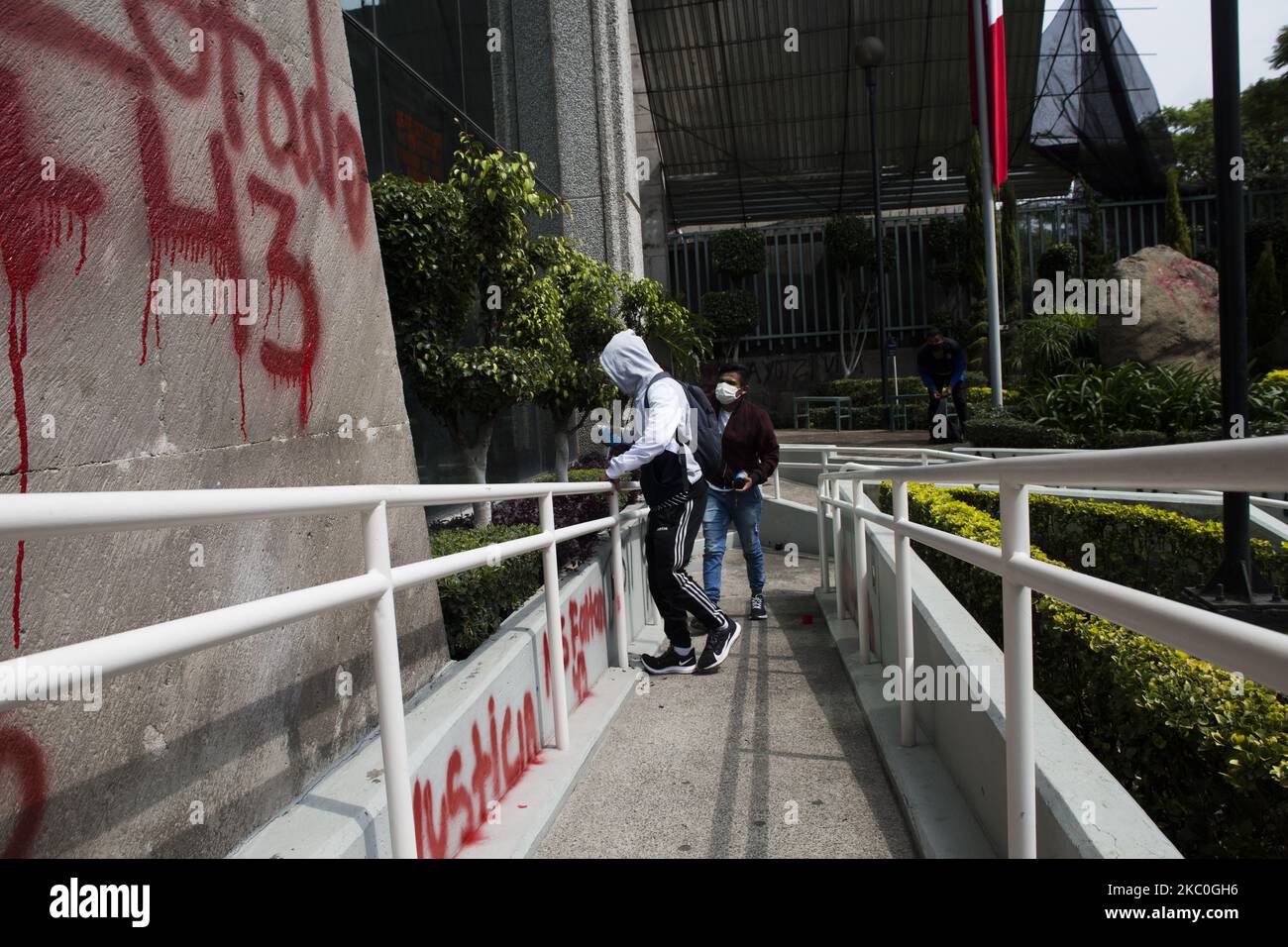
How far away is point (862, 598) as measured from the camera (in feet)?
17.5

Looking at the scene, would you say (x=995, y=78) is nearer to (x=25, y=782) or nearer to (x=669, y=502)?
(x=669, y=502)

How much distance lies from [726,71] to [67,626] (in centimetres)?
2617

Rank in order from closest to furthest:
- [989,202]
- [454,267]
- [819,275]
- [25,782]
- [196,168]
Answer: [25,782] < [196,168] < [454,267] < [989,202] < [819,275]

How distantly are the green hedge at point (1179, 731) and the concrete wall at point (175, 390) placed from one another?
2448 mm

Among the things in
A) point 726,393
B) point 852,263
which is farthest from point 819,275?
point 726,393

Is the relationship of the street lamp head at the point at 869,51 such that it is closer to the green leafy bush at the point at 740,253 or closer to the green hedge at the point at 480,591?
the green leafy bush at the point at 740,253

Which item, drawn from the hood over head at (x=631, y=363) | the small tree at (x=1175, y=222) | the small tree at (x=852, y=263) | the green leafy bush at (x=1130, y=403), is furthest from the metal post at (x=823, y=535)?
the small tree at (x=1175, y=222)

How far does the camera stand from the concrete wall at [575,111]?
1252 cm

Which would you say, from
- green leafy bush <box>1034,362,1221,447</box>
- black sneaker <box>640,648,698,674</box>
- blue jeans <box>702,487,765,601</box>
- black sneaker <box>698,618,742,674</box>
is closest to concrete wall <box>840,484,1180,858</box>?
black sneaker <box>698,618,742,674</box>

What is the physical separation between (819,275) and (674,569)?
2434cm

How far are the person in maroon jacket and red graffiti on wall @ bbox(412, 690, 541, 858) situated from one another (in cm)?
325

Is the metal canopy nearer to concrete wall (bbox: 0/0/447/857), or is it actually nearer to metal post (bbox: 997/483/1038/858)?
concrete wall (bbox: 0/0/447/857)

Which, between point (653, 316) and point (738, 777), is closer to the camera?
point (738, 777)

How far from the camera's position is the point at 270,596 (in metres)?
2.13
